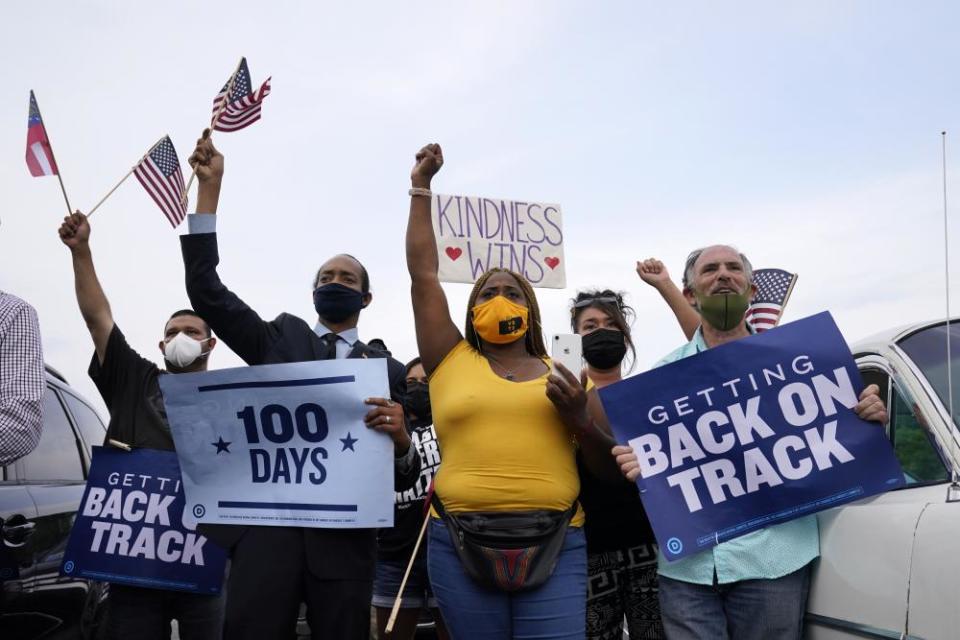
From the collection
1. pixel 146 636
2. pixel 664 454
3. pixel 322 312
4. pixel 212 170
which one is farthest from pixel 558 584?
pixel 212 170

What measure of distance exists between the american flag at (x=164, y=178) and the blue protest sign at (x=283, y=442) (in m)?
1.86

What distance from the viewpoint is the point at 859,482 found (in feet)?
9.63

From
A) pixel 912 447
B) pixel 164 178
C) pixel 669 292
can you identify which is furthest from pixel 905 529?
pixel 164 178

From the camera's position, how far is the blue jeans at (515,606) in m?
2.91

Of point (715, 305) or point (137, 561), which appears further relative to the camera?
point (137, 561)

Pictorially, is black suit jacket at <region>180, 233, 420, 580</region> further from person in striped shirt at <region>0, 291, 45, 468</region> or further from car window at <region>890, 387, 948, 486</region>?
car window at <region>890, 387, 948, 486</region>

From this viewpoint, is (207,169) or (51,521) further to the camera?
(51,521)

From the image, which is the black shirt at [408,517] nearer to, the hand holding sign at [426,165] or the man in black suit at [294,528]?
the man in black suit at [294,528]

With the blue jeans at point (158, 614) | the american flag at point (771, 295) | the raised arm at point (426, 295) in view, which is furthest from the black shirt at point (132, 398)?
the american flag at point (771, 295)

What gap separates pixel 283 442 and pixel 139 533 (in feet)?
3.12

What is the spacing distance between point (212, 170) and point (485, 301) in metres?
1.25

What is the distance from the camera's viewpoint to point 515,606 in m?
2.94

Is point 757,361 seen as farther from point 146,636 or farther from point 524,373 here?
point 146,636

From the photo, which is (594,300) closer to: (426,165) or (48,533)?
(426,165)
